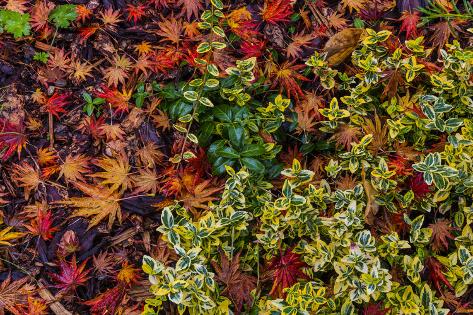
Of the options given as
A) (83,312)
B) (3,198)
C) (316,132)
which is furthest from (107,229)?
(316,132)

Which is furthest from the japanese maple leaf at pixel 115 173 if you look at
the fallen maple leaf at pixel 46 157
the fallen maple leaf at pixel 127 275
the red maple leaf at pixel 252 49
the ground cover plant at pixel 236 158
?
the red maple leaf at pixel 252 49

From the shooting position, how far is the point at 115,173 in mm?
2061

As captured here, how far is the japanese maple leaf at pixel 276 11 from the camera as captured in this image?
2354 millimetres

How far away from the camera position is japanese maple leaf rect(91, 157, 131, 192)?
2.04 m

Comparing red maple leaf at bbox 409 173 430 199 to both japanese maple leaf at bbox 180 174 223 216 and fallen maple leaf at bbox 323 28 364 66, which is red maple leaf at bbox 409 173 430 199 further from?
japanese maple leaf at bbox 180 174 223 216

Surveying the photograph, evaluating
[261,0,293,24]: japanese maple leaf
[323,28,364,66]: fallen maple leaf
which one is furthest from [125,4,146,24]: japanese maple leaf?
[323,28,364,66]: fallen maple leaf

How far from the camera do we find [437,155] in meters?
1.85

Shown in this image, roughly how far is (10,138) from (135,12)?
89 cm

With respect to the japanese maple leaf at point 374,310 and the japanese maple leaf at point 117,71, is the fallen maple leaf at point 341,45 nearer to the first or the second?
the japanese maple leaf at point 117,71

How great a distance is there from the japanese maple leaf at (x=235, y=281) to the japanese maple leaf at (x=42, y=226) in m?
0.73

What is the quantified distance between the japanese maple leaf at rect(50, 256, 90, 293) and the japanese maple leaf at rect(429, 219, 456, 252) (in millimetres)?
1461

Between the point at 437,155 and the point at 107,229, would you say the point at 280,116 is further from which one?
the point at 107,229

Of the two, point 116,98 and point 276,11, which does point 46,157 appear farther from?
point 276,11

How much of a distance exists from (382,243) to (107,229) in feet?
3.85
